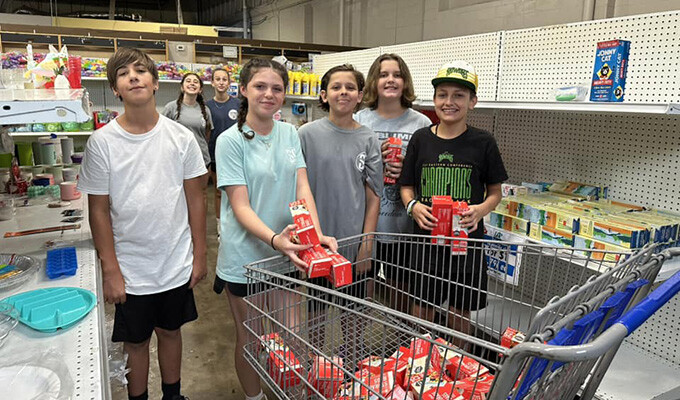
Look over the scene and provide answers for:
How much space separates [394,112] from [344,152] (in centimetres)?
51

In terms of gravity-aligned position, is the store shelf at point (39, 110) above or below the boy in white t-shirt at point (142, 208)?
above

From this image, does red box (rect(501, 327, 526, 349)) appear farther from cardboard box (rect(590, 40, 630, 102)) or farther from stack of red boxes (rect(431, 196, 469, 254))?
cardboard box (rect(590, 40, 630, 102))

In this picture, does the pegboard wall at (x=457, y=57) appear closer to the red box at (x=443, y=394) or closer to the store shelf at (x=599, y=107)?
the store shelf at (x=599, y=107)

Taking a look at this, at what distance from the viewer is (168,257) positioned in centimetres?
197

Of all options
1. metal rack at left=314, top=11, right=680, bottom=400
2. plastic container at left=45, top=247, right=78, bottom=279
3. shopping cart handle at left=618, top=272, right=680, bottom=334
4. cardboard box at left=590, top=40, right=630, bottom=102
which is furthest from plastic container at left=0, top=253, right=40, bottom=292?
cardboard box at left=590, top=40, right=630, bottom=102

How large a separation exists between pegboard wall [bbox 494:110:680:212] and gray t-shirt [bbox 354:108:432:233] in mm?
1070

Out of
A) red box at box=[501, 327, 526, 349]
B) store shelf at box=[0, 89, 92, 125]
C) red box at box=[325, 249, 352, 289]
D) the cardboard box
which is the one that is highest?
the cardboard box

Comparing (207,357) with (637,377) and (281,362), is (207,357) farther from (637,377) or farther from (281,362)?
(637,377)

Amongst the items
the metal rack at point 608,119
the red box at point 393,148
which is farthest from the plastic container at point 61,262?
the metal rack at point 608,119

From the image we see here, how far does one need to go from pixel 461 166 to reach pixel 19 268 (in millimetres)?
1850

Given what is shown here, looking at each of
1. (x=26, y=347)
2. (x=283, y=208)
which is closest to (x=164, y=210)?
(x=283, y=208)

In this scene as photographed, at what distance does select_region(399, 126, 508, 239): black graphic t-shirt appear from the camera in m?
2.18

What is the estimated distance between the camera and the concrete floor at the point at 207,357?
8.86 feet

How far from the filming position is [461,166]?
217 cm
